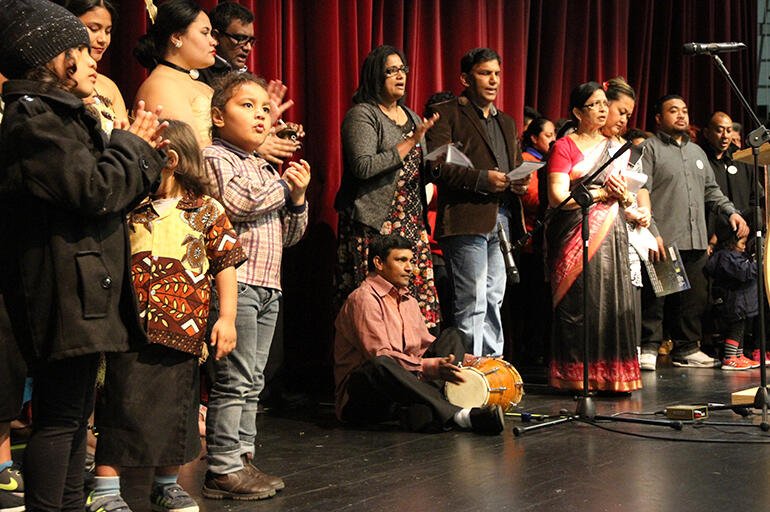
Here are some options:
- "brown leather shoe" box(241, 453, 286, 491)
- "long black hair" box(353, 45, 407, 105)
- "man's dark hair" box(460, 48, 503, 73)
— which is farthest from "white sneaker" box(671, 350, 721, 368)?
"brown leather shoe" box(241, 453, 286, 491)

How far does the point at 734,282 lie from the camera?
6.15 metres

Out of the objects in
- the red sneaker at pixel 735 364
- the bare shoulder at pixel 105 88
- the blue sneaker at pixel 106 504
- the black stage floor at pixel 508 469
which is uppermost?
the bare shoulder at pixel 105 88

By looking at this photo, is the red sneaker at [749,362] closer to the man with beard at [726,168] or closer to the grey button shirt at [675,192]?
the grey button shirt at [675,192]

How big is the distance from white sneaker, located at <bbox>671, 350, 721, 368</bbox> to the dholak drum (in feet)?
7.81

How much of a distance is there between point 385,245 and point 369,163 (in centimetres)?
40

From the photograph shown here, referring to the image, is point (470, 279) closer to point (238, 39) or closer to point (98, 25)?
point (238, 39)

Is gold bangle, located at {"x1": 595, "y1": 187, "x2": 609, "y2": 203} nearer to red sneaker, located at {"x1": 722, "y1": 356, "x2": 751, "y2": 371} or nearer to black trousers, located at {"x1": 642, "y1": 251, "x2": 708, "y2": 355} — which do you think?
black trousers, located at {"x1": 642, "y1": 251, "x2": 708, "y2": 355}

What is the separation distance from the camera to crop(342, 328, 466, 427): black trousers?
12.5ft

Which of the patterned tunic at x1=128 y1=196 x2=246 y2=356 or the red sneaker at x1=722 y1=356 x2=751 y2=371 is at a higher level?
the patterned tunic at x1=128 y1=196 x2=246 y2=356

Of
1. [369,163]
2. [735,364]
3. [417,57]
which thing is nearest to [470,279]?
[369,163]

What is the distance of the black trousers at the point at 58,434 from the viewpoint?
6.51ft

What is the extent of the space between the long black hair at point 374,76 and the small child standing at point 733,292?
2.76m

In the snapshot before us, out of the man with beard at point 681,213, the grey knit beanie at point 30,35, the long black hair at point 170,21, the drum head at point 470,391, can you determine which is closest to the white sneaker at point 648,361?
the man with beard at point 681,213

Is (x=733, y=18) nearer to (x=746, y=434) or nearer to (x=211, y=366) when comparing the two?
(x=746, y=434)
